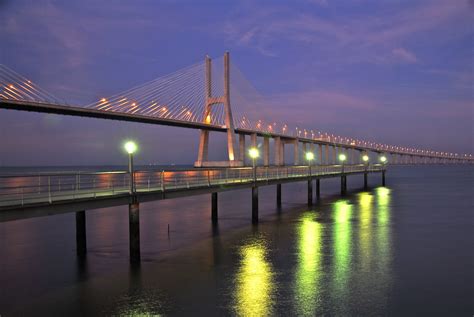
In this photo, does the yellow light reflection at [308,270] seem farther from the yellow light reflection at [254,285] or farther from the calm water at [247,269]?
the yellow light reflection at [254,285]

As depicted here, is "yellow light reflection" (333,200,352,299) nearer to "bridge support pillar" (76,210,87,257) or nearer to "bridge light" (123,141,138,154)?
"bridge light" (123,141,138,154)

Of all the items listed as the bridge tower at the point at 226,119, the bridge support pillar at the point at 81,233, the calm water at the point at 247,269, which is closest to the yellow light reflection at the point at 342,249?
the calm water at the point at 247,269

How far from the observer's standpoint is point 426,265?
669 inches

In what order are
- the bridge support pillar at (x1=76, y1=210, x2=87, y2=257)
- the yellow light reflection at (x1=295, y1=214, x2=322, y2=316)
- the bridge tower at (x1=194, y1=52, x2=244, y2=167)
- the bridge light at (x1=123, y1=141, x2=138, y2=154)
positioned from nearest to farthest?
the yellow light reflection at (x1=295, y1=214, x2=322, y2=316) < the bridge light at (x1=123, y1=141, x2=138, y2=154) < the bridge support pillar at (x1=76, y1=210, x2=87, y2=257) < the bridge tower at (x1=194, y1=52, x2=244, y2=167)

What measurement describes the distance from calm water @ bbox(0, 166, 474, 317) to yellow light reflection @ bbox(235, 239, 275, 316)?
34mm

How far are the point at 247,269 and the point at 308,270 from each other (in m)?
2.18

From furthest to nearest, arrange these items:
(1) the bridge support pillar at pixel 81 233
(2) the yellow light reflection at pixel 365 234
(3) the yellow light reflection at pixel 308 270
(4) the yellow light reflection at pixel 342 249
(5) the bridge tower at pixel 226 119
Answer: (5) the bridge tower at pixel 226 119
(1) the bridge support pillar at pixel 81 233
(2) the yellow light reflection at pixel 365 234
(4) the yellow light reflection at pixel 342 249
(3) the yellow light reflection at pixel 308 270

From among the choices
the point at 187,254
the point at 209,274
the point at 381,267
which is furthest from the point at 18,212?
the point at 381,267

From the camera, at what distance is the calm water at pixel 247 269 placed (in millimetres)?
12500

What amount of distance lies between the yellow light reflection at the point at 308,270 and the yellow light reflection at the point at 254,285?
87 cm

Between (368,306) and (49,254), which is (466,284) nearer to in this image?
(368,306)

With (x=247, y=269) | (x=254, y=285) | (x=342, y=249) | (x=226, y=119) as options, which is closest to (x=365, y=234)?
(x=342, y=249)

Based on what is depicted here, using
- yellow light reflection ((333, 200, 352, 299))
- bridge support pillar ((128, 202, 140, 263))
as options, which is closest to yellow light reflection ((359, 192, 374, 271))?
yellow light reflection ((333, 200, 352, 299))

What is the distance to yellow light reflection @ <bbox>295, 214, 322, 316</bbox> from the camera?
12.5m
